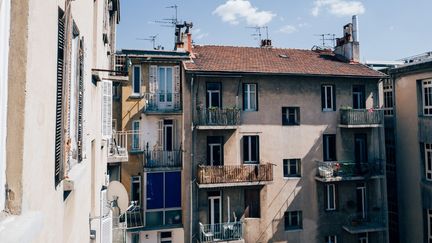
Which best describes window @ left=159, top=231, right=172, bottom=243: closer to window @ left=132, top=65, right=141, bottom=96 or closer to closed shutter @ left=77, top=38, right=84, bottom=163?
window @ left=132, top=65, right=141, bottom=96

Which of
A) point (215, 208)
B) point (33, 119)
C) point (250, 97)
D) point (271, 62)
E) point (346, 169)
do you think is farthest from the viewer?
point (271, 62)

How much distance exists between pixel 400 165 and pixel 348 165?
429 centimetres

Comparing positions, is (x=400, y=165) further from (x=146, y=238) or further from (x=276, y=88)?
(x=146, y=238)

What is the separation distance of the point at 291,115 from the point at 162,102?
806cm

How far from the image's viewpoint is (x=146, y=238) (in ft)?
60.2

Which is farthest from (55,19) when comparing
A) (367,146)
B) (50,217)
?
(367,146)

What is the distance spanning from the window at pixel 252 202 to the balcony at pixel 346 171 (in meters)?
3.87

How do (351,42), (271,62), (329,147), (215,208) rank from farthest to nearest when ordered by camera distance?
(351,42) → (271,62) → (329,147) → (215,208)

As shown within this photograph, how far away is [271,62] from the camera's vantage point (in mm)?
20156

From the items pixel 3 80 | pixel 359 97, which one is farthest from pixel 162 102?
pixel 3 80

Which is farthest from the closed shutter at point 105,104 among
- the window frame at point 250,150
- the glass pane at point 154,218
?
the window frame at point 250,150

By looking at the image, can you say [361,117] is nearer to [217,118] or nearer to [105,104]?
[217,118]

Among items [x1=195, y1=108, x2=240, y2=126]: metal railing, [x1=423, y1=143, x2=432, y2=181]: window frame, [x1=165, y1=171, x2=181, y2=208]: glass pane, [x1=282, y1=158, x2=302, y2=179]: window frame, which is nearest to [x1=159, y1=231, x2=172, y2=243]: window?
[x1=165, y1=171, x2=181, y2=208]: glass pane

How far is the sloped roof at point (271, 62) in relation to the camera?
18.5 metres
